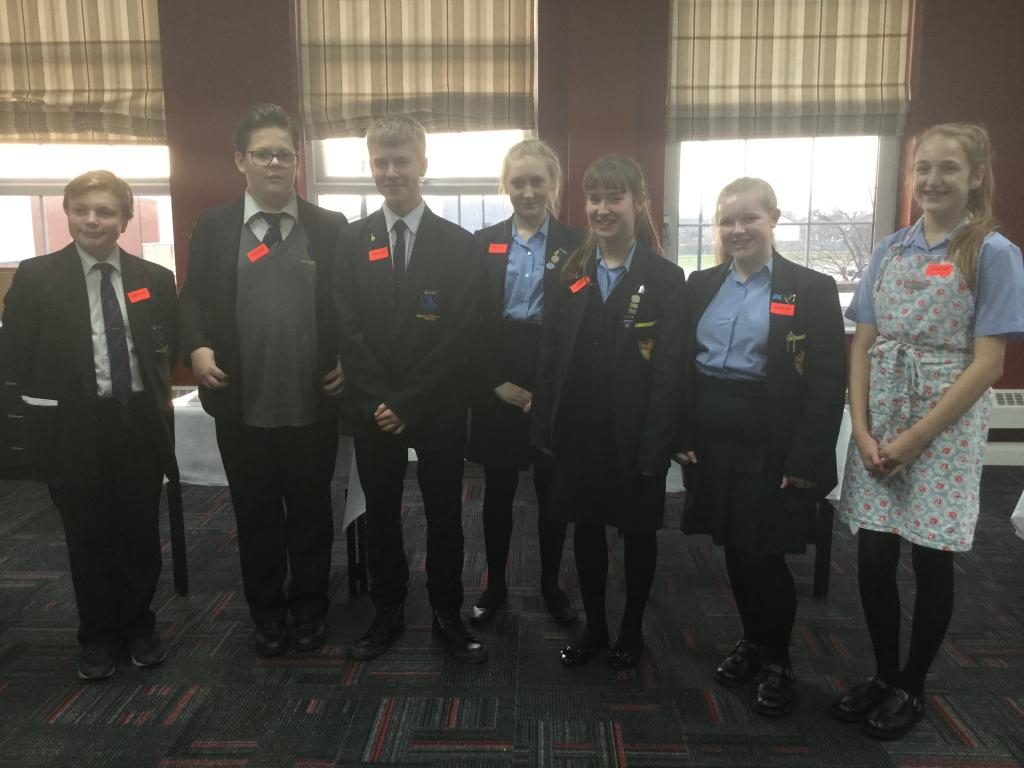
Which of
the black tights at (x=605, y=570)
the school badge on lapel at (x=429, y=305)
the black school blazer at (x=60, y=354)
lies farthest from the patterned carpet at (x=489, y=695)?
the school badge on lapel at (x=429, y=305)

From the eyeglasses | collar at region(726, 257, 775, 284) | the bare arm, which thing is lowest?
the bare arm

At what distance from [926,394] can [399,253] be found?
1.32 m

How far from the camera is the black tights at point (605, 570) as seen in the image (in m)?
2.05

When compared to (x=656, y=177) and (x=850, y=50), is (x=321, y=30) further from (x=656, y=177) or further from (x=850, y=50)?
(x=850, y=50)

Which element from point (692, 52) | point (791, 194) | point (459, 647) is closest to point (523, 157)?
point (459, 647)

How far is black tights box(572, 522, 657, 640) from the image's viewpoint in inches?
80.6

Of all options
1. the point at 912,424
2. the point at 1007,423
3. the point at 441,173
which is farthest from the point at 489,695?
the point at 1007,423

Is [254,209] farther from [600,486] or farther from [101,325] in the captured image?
[600,486]

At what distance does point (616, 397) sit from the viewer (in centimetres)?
191

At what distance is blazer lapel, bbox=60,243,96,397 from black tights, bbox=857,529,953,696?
1970mm

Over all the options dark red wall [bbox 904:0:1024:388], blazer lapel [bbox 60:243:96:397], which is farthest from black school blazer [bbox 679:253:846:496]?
dark red wall [bbox 904:0:1024:388]

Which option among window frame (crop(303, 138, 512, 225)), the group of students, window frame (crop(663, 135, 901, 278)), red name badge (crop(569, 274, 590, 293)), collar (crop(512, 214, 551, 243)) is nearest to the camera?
the group of students

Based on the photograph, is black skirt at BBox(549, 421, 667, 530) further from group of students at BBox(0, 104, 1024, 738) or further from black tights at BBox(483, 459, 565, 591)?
black tights at BBox(483, 459, 565, 591)

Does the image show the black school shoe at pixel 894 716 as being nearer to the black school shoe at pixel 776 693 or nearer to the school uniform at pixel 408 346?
the black school shoe at pixel 776 693
